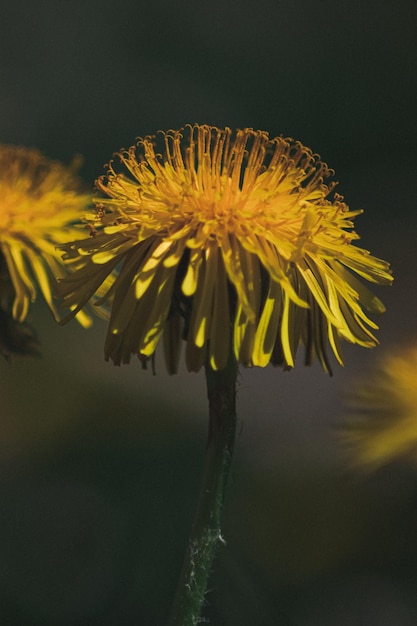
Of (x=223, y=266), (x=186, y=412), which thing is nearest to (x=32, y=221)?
(x=223, y=266)

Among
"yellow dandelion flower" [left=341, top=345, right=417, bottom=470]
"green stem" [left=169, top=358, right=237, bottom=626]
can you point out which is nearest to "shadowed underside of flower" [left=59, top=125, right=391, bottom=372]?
"green stem" [left=169, top=358, right=237, bottom=626]

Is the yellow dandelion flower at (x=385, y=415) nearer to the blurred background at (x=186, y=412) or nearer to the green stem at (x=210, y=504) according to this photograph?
the blurred background at (x=186, y=412)

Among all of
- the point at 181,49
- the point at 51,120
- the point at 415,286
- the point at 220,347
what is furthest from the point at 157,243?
the point at 181,49

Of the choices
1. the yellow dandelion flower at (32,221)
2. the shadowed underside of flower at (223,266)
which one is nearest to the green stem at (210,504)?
the shadowed underside of flower at (223,266)

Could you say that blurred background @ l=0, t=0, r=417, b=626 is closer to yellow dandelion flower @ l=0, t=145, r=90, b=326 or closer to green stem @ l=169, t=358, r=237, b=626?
green stem @ l=169, t=358, r=237, b=626

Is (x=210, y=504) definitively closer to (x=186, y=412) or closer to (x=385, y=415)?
(x=385, y=415)

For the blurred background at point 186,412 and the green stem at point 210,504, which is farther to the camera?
the blurred background at point 186,412

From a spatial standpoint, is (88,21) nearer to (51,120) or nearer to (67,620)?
(51,120)
